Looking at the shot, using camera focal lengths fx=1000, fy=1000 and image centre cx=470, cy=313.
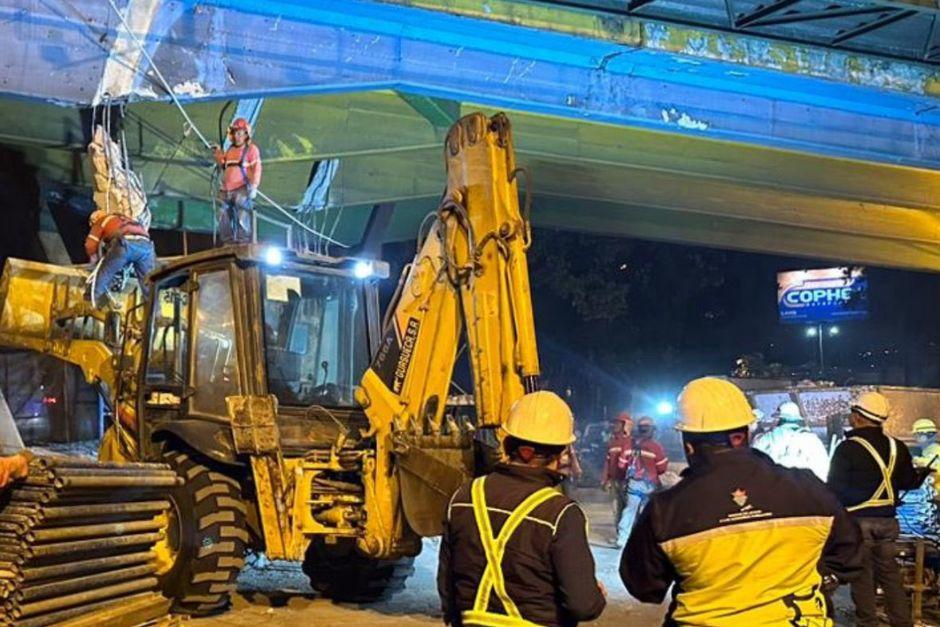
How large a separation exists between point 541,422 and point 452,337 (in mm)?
4087

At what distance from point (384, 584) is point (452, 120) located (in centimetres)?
631

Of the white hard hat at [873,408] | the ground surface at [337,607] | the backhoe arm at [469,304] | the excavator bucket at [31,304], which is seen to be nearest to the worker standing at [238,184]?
the excavator bucket at [31,304]

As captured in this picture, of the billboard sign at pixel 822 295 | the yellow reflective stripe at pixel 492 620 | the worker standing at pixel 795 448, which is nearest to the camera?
the yellow reflective stripe at pixel 492 620

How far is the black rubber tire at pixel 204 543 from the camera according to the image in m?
7.56

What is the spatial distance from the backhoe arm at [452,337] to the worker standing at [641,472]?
4.78m

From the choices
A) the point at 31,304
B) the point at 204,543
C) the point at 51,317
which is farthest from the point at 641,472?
the point at 31,304

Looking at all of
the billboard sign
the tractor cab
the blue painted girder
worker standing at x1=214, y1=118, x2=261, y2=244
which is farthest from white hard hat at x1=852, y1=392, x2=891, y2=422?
the billboard sign

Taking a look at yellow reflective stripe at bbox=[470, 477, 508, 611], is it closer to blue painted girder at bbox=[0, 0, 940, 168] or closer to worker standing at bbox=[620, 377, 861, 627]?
worker standing at bbox=[620, 377, 861, 627]

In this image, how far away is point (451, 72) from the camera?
10.8m

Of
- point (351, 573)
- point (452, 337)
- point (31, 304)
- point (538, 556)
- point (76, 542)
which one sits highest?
point (31, 304)

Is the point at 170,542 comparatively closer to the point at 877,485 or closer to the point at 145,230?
the point at 145,230

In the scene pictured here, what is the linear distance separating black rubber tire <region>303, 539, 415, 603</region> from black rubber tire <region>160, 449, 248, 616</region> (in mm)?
1086

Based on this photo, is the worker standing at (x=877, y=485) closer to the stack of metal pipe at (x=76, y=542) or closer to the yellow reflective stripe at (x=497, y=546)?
the yellow reflective stripe at (x=497, y=546)

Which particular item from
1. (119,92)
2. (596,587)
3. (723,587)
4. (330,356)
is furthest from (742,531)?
(119,92)
